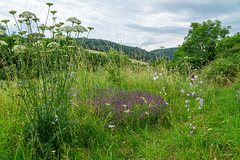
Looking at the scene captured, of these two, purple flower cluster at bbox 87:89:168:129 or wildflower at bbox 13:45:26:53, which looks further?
purple flower cluster at bbox 87:89:168:129

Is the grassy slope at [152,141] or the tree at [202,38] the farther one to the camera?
the tree at [202,38]

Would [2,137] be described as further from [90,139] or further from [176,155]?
[176,155]

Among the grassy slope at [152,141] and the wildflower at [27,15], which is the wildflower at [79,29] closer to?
the wildflower at [27,15]

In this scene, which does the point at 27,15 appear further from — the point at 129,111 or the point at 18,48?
the point at 129,111

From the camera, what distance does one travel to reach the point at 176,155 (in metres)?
2.16

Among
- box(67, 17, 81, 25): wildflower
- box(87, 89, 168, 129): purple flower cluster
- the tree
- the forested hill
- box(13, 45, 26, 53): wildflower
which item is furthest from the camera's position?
the tree

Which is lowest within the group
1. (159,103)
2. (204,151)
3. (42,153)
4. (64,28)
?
(42,153)

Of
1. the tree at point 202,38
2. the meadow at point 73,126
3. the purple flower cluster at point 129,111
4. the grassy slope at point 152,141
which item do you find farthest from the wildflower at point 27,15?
the tree at point 202,38

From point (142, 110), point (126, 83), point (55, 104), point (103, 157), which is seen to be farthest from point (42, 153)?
point (126, 83)

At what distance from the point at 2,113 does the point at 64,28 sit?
7.22 ft

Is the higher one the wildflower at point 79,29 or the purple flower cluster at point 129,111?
the wildflower at point 79,29

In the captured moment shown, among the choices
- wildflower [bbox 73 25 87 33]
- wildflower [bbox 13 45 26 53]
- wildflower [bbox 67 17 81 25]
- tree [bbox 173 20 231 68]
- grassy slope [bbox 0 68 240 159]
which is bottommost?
grassy slope [bbox 0 68 240 159]

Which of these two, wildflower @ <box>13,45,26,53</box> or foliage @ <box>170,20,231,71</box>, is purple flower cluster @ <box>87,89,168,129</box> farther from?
foliage @ <box>170,20,231,71</box>

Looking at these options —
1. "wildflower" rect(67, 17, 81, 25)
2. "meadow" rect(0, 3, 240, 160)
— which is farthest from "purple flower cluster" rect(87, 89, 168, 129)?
"wildflower" rect(67, 17, 81, 25)
